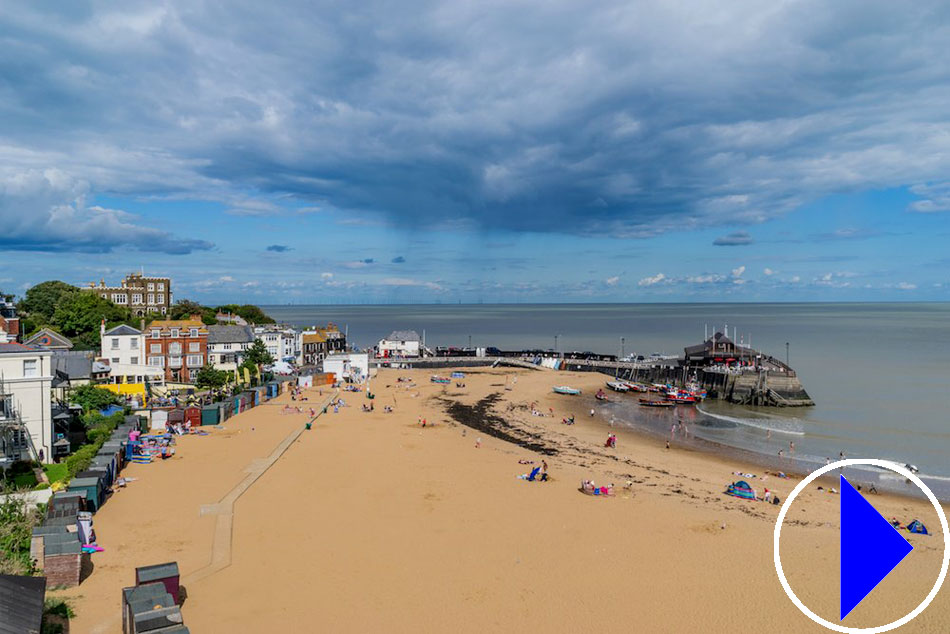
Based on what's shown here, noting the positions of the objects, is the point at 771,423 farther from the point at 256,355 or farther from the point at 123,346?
the point at 123,346

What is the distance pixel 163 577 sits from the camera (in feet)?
55.4

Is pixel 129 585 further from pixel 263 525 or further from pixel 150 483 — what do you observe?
pixel 150 483

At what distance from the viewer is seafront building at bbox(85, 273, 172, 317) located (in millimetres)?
121188

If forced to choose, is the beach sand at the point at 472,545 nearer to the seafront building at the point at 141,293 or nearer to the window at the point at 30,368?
the window at the point at 30,368

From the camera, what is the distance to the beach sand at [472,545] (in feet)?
59.2

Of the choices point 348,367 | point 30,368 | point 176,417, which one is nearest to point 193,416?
point 176,417

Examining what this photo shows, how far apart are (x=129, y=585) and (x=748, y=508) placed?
2587cm

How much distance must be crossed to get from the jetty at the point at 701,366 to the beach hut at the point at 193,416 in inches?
1795

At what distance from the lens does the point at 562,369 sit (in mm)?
91625

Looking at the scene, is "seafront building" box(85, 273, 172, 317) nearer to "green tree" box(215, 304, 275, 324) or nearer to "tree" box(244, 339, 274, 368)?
"green tree" box(215, 304, 275, 324)

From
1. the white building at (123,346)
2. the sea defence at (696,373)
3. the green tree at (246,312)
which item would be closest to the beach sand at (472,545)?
the white building at (123,346)

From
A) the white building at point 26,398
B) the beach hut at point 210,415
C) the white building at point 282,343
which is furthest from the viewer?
the white building at point 282,343

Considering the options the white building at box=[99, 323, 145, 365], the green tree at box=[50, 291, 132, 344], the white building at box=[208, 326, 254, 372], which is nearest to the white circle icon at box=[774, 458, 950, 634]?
the white building at box=[99, 323, 145, 365]

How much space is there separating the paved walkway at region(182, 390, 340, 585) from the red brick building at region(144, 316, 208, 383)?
27.1 m
